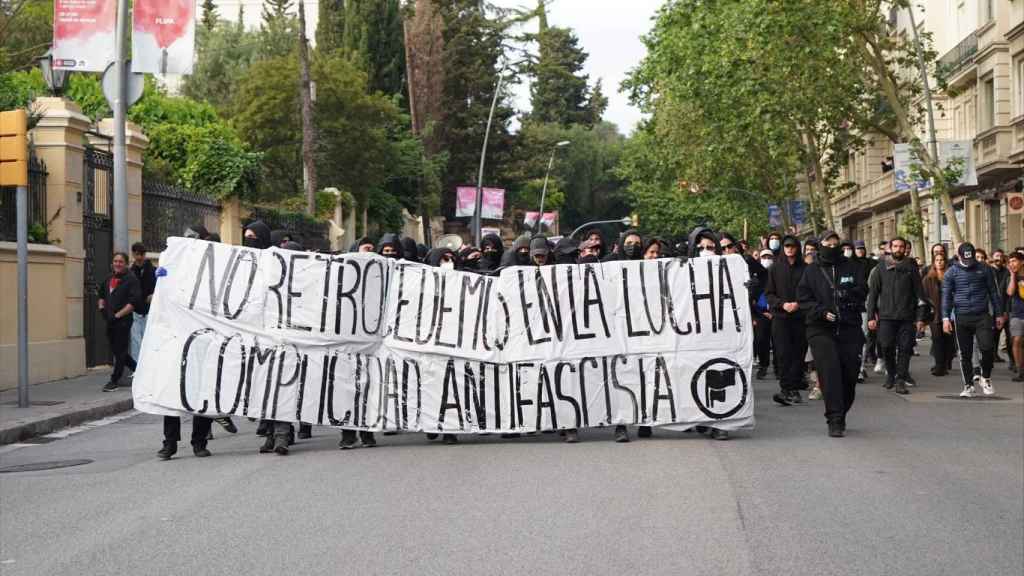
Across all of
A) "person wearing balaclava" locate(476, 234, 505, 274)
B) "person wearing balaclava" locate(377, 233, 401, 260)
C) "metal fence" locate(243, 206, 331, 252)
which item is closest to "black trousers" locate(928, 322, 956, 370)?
"person wearing balaclava" locate(476, 234, 505, 274)

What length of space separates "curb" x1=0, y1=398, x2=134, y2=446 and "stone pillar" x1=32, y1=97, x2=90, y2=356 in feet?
12.6

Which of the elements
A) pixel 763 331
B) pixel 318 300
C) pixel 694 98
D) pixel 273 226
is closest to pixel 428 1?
pixel 694 98

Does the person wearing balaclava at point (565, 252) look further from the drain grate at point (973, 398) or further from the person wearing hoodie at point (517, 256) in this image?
the drain grate at point (973, 398)

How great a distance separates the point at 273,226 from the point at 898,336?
1712cm

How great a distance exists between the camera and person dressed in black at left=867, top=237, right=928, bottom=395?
60.8ft

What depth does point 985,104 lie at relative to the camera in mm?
43125

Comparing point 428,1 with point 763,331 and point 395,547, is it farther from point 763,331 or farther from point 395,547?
point 395,547

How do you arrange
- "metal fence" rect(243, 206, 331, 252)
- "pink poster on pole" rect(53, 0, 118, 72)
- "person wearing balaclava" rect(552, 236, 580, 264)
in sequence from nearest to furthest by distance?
"person wearing balaclava" rect(552, 236, 580, 264)
"pink poster on pole" rect(53, 0, 118, 72)
"metal fence" rect(243, 206, 331, 252)

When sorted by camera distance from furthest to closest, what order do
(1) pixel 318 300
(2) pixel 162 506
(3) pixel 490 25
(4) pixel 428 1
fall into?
(3) pixel 490 25, (4) pixel 428 1, (1) pixel 318 300, (2) pixel 162 506

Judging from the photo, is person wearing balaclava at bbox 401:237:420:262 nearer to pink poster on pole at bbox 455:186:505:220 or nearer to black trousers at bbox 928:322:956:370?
black trousers at bbox 928:322:956:370

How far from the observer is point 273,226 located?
106 feet

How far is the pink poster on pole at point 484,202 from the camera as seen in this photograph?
59.5 metres

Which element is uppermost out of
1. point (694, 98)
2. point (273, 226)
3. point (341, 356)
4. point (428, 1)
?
point (428, 1)

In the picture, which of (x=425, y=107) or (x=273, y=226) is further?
(x=425, y=107)
